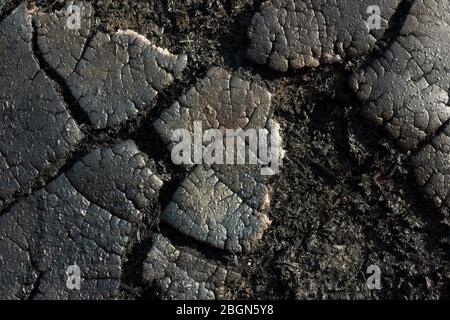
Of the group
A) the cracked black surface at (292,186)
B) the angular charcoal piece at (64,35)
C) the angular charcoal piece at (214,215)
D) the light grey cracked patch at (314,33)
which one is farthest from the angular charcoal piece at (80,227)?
the light grey cracked patch at (314,33)

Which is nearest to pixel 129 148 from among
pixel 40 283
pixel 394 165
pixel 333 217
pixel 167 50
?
pixel 167 50

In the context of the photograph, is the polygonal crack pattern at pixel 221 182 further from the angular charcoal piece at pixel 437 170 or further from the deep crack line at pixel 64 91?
the angular charcoal piece at pixel 437 170

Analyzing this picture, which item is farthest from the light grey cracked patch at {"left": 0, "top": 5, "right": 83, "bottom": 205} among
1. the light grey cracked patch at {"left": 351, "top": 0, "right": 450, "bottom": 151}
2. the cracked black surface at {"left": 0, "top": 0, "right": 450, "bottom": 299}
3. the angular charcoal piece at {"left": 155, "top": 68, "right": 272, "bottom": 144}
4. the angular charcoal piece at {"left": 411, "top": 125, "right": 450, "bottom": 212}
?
the angular charcoal piece at {"left": 411, "top": 125, "right": 450, "bottom": 212}

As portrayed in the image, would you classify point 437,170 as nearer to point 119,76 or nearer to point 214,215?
point 214,215

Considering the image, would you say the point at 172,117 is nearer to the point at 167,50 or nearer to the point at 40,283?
the point at 167,50

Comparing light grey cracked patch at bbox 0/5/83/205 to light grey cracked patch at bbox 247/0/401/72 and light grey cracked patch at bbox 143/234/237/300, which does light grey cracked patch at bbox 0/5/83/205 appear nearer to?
light grey cracked patch at bbox 143/234/237/300

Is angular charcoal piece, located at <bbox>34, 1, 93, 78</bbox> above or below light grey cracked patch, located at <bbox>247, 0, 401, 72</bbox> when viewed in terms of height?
below
